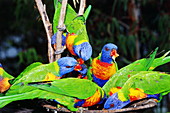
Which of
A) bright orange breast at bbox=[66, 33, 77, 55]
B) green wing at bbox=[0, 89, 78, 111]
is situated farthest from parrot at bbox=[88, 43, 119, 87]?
green wing at bbox=[0, 89, 78, 111]

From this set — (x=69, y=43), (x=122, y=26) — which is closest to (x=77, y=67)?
(x=69, y=43)

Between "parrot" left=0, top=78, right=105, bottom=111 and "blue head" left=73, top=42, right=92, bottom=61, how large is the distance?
0.51 feet

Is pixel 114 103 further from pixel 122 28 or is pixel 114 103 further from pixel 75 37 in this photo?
pixel 122 28

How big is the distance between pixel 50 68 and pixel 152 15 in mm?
2107

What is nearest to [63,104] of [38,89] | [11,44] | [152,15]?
[38,89]

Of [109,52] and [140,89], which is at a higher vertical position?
[109,52]

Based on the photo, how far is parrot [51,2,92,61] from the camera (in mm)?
998

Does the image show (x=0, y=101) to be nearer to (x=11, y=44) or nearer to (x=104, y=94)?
(x=104, y=94)

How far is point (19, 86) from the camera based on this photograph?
795mm

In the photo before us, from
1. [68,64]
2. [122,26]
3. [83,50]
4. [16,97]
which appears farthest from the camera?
[122,26]

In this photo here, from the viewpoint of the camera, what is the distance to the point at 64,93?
81 centimetres

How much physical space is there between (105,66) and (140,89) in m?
0.22

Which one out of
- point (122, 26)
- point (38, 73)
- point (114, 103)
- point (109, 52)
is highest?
point (122, 26)

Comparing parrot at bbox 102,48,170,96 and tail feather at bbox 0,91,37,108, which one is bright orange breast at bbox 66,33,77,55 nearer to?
parrot at bbox 102,48,170,96
